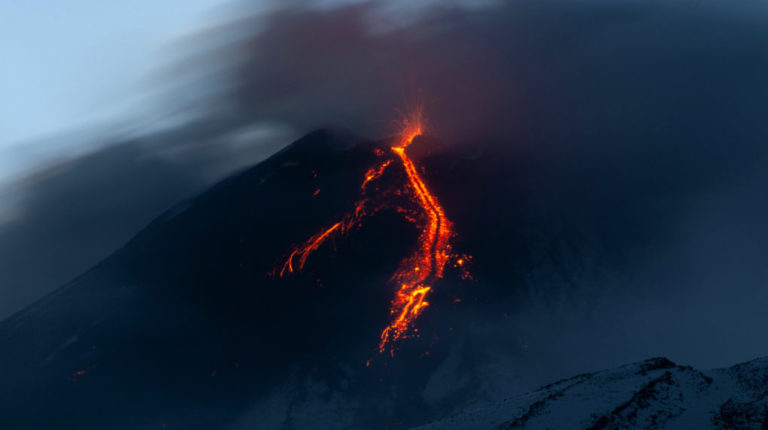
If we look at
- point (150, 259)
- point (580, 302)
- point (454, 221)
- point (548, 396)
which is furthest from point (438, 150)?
point (548, 396)

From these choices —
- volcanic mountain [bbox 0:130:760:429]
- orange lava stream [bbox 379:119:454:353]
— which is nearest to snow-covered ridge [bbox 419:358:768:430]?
volcanic mountain [bbox 0:130:760:429]

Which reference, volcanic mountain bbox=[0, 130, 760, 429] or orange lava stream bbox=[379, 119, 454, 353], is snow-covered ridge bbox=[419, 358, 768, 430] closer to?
volcanic mountain bbox=[0, 130, 760, 429]

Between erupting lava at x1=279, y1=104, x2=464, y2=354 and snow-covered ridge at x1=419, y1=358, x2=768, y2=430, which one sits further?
erupting lava at x1=279, y1=104, x2=464, y2=354

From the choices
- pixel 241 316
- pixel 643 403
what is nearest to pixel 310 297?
pixel 241 316

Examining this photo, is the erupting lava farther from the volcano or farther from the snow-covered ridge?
the snow-covered ridge

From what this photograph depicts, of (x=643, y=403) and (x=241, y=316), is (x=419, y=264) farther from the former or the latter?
(x=643, y=403)

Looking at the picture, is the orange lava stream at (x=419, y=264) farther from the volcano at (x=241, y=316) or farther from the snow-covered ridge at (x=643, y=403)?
the snow-covered ridge at (x=643, y=403)
